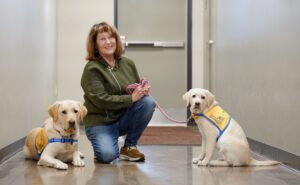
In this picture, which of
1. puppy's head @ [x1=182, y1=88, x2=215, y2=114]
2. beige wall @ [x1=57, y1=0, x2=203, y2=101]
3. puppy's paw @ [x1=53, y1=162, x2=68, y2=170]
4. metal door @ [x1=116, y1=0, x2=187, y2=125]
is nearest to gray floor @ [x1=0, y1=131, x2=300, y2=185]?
puppy's paw @ [x1=53, y1=162, x2=68, y2=170]

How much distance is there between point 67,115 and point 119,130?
0.56 m

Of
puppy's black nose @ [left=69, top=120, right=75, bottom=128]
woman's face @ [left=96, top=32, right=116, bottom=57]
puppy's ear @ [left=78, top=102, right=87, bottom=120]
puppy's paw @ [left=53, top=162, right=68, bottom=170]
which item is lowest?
puppy's paw @ [left=53, top=162, right=68, bottom=170]

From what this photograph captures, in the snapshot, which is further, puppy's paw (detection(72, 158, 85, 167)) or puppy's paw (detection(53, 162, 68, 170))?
puppy's paw (detection(72, 158, 85, 167))

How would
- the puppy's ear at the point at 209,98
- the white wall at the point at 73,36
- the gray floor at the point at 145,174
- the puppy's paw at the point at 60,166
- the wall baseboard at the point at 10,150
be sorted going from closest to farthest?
the gray floor at the point at 145,174 < the puppy's paw at the point at 60,166 < the puppy's ear at the point at 209,98 < the wall baseboard at the point at 10,150 < the white wall at the point at 73,36

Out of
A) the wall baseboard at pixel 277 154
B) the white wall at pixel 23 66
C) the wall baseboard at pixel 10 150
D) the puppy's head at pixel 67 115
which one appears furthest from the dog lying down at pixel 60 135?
the wall baseboard at pixel 277 154

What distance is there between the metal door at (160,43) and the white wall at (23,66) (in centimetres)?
145

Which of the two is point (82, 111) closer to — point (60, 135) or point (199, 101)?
point (60, 135)

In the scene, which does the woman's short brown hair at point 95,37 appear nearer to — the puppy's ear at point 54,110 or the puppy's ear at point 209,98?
the puppy's ear at point 54,110

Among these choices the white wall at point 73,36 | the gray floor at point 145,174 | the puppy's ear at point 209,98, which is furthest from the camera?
the white wall at point 73,36

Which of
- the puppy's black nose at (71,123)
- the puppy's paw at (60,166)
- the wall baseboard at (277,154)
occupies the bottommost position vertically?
the wall baseboard at (277,154)

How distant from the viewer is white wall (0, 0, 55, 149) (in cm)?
362

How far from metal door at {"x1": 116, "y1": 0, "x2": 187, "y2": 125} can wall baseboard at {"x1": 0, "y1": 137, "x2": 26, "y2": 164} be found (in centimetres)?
331

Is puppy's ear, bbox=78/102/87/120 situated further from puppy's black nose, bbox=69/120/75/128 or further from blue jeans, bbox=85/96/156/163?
blue jeans, bbox=85/96/156/163

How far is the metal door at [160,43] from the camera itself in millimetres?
7254
